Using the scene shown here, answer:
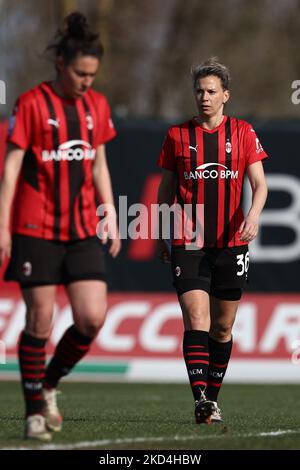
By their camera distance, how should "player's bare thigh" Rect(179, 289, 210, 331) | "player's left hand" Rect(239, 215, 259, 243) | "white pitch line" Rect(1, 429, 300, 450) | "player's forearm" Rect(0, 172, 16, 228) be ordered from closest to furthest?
"white pitch line" Rect(1, 429, 300, 450)
"player's forearm" Rect(0, 172, 16, 228)
"player's left hand" Rect(239, 215, 259, 243)
"player's bare thigh" Rect(179, 289, 210, 331)

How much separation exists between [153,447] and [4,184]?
5.05ft

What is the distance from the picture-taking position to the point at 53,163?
6898mm

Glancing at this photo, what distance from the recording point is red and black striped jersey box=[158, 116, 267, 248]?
324 inches

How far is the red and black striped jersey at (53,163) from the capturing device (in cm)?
686

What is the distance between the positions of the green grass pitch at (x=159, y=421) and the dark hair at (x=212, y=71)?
2.11m

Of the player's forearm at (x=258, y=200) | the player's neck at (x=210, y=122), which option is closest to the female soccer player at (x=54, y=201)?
the player's forearm at (x=258, y=200)

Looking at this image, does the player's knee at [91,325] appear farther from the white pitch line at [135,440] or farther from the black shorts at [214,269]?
the black shorts at [214,269]

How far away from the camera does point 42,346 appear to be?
7.02 m

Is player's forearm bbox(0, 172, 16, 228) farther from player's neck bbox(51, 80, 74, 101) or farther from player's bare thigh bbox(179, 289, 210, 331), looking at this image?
player's bare thigh bbox(179, 289, 210, 331)

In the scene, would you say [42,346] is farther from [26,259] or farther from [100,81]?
[100,81]

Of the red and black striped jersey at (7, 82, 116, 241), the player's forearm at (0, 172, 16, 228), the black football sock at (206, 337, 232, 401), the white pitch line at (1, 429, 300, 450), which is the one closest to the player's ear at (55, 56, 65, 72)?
the red and black striped jersey at (7, 82, 116, 241)

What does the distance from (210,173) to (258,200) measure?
0.44 m

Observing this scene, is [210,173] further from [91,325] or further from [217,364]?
[91,325]
